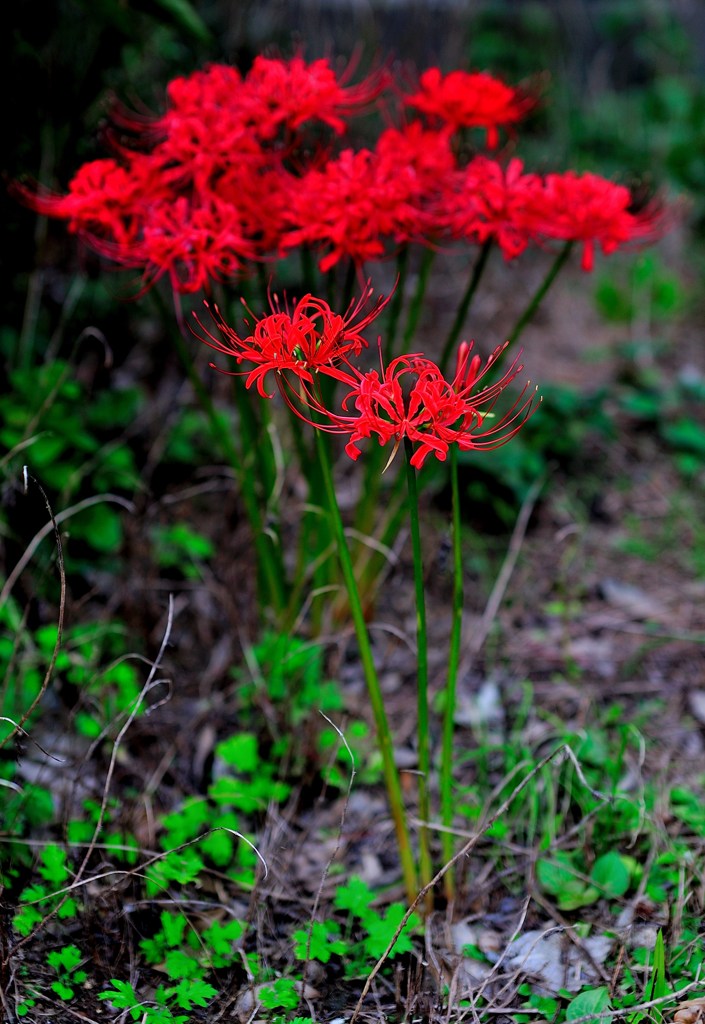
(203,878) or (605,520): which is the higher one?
(605,520)

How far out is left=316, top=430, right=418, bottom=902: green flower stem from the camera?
A: 55.9 inches

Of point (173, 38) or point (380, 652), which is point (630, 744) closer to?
point (380, 652)

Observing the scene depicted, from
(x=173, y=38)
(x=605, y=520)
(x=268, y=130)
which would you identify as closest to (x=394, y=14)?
(x=173, y=38)

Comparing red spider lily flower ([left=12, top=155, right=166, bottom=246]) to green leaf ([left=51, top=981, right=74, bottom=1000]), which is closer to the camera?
green leaf ([left=51, top=981, right=74, bottom=1000])

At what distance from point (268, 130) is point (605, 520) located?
5.39ft

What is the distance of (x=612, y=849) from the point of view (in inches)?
68.9

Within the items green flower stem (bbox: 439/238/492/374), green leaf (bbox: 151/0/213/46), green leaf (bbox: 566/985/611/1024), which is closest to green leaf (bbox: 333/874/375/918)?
green leaf (bbox: 566/985/611/1024)

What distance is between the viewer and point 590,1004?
141 centimetres

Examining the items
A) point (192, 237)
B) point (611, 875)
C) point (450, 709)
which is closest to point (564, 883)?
point (611, 875)

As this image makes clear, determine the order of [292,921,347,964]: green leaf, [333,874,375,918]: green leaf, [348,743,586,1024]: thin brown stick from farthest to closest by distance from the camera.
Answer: [333,874,375,918]: green leaf, [292,921,347,964]: green leaf, [348,743,586,1024]: thin brown stick

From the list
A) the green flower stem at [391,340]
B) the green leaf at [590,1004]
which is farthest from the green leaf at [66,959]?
the green flower stem at [391,340]

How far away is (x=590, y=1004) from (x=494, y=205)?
131 cm

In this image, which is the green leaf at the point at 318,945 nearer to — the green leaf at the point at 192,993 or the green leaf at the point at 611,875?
the green leaf at the point at 192,993

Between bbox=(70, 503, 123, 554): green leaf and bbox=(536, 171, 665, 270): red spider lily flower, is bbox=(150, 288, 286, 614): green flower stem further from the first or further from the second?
bbox=(536, 171, 665, 270): red spider lily flower
